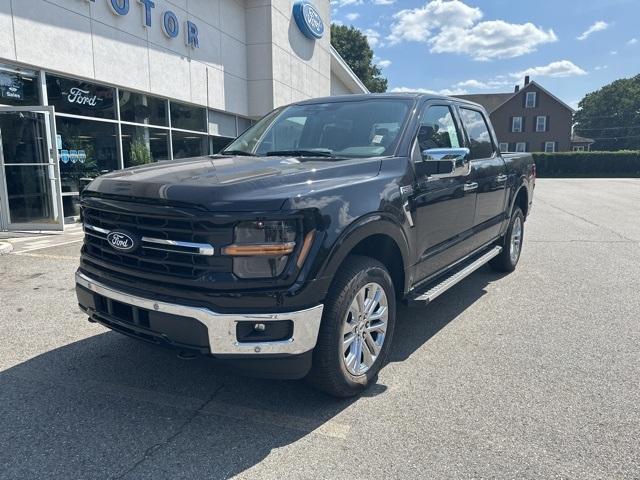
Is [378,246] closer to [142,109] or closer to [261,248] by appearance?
[261,248]

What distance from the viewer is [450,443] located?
267 centimetres

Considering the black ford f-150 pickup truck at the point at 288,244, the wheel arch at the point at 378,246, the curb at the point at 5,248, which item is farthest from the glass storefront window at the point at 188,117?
the wheel arch at the point at 378,246

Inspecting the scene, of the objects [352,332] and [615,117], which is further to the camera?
[615,117]

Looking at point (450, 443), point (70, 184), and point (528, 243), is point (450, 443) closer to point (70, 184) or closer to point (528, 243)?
point (528, 243)

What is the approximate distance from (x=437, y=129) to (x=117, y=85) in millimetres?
10224

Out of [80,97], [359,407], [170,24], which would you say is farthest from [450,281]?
[170,24]

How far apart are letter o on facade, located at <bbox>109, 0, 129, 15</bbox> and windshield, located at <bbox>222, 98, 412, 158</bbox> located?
917 cm

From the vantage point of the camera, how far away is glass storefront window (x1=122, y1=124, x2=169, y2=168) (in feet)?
41.7

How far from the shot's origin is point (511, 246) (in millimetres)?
6445

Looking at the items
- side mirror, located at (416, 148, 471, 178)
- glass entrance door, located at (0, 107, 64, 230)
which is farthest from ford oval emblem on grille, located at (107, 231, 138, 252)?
glass entrance door, located at (0, 107, 64, 230)

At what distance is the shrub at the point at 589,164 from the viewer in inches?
1630

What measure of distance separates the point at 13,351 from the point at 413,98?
12.5 feet

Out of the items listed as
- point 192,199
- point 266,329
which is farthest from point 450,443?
point 192,199

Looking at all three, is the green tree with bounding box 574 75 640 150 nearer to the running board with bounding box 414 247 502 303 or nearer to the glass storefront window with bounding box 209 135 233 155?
the glass storefront window with bounding box 209 135 233 155
